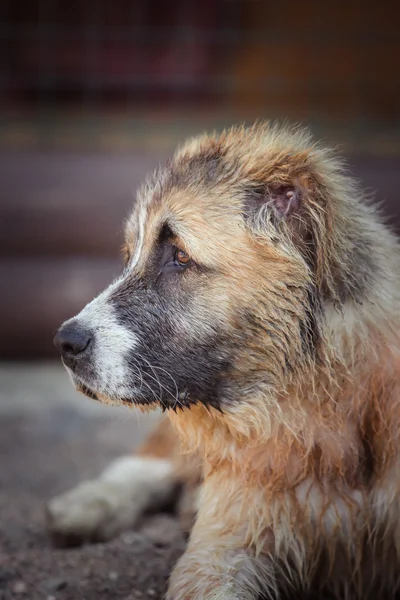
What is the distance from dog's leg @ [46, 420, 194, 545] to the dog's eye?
1225 mm

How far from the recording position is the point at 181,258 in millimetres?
2818

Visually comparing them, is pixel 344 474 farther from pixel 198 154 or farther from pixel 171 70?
pixel 171 70

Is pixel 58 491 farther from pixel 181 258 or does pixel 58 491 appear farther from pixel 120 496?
pixel 181 258

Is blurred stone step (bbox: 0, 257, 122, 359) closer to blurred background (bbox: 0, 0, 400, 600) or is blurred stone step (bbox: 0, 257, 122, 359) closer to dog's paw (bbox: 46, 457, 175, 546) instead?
blurred background (bbox: 0, 0, 400, 600)

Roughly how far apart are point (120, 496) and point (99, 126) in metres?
4.62

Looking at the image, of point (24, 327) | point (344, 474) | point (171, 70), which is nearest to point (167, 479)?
point (344, 474)

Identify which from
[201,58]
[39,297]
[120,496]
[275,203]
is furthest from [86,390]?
[201,58]

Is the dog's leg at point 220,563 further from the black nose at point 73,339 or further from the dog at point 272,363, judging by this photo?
the black nose at point 73,339

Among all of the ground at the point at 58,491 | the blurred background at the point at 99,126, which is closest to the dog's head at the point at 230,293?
the ground at the point at 58,491

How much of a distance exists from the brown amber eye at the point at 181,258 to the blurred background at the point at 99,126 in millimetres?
1139

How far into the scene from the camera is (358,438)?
2.72 metres

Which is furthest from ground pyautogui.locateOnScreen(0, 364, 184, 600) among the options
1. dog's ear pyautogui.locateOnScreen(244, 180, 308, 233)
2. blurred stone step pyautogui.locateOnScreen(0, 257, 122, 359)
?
dog's ear pyautogui.locateOnScreen(244, 180, 308, 233)

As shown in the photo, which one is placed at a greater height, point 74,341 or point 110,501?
point 74,341

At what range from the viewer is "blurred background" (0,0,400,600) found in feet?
17.4
